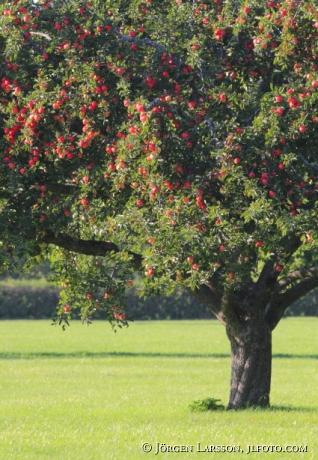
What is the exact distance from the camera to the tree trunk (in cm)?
1770

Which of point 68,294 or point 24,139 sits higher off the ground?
point 24,139

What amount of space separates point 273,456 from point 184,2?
7.76 metres

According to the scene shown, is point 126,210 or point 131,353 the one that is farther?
point 131,353

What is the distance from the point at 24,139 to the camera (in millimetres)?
12945

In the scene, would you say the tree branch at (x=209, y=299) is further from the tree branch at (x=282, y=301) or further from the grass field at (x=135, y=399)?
the grass field at (x=135, y=399)

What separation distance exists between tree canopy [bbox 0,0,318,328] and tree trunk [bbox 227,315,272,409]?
13.7ft

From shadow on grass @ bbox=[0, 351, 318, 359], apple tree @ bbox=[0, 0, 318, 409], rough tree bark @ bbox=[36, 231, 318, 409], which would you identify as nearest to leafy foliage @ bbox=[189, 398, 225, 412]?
rough tree bark @ bbox=[36, 231, 318, 409]

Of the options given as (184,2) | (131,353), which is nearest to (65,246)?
(184,2)

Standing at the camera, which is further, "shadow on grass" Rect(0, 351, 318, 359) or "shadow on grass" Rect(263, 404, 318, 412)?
"shadow on grass" Rect(0, 351, 318, 359)

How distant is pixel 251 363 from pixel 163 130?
6795 mm

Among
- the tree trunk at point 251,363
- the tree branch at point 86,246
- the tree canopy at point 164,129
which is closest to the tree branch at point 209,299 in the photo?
the tree trunk at point 251,363

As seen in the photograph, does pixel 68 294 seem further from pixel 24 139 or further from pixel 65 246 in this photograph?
pixel 24 139

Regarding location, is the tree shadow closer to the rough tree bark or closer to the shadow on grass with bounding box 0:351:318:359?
the rough tree bark

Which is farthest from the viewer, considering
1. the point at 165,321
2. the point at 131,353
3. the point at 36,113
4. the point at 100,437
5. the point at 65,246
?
the point at 165,321
